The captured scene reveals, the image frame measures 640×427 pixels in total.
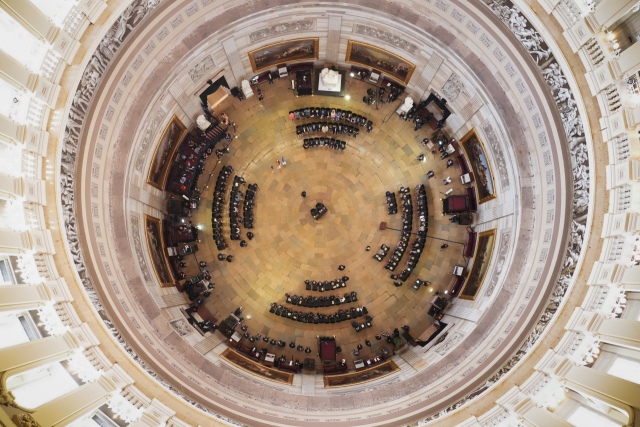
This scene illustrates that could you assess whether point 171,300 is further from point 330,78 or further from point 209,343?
point 330,78

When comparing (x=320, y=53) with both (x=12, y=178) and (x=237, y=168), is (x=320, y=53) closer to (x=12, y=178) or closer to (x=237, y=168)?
(x=237, y=168)

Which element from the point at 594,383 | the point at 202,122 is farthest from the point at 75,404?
the point at 594,383

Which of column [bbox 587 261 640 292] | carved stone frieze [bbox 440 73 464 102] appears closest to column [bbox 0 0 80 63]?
carved stone frieze [bbox 440 73 464 102]

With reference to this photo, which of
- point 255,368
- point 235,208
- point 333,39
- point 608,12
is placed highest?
point 333,39

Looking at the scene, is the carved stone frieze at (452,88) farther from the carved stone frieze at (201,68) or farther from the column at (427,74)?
the carved stone frieze at (201,68)

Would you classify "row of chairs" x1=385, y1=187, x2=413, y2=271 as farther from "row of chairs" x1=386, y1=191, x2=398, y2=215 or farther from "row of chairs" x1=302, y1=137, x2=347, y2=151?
"row of chairs" x1=302, y1=137, x2=347, y2=151
